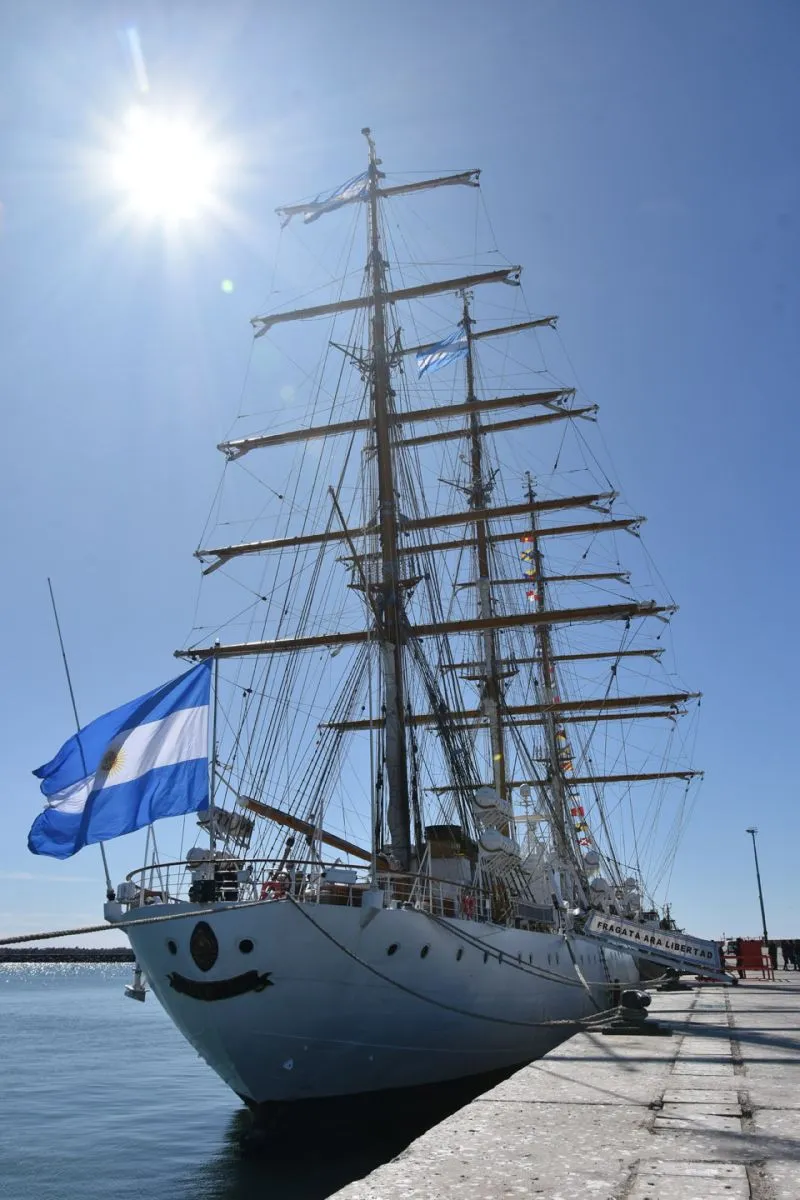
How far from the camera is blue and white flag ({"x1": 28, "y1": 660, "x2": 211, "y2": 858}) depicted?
49.8 feet

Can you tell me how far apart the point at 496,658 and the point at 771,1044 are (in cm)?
2300

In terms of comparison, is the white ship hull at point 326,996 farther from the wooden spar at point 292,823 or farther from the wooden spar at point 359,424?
the wooden spar at point 359,424

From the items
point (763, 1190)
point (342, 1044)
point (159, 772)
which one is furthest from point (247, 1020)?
point (763, 1190)

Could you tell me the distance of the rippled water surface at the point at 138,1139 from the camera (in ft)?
46.3

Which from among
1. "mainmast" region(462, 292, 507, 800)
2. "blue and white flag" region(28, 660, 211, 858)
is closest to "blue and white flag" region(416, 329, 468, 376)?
"mainmast" region(462, 292, 507, 800)

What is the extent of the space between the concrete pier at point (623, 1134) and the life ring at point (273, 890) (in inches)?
216

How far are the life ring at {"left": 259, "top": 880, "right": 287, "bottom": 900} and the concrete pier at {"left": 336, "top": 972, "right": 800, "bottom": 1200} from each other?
5.48m

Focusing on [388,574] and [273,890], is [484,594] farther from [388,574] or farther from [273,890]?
[273,890]

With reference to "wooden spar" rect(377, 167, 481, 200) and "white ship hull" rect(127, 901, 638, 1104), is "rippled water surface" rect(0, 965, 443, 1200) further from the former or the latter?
"wooden spar" rect(377, 167, 481, 200)

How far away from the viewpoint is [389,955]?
51.6 feet

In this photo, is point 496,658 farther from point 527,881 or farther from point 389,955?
point 389,955

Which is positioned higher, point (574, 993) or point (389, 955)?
point (389, 955)

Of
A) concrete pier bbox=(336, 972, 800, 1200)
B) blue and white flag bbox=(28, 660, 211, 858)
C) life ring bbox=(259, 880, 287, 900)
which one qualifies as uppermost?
blue and white flag bbox=(28, 660, 211, 858)

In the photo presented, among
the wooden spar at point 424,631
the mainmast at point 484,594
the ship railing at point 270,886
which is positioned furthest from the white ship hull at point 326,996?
the mainmast at point 484,594
